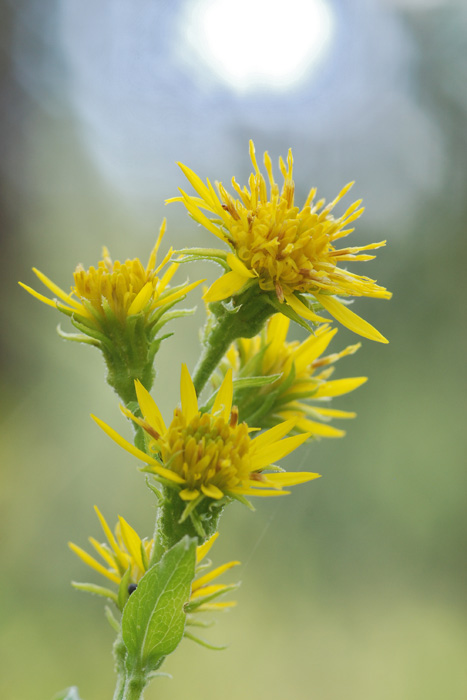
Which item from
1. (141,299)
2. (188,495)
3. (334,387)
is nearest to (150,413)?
(188,495)

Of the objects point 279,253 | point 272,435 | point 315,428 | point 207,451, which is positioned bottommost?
point 207,451

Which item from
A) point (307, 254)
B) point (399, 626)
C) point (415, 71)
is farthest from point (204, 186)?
point (415, 71)

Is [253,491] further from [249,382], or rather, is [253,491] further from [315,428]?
[315,428]

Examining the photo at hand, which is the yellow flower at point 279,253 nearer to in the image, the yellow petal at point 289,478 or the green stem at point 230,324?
the green stem at point 230,324

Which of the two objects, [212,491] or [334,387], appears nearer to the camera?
[212,491]

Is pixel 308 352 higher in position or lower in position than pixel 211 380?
higher

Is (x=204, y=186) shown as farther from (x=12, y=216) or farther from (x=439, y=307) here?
(x=12, y=216)

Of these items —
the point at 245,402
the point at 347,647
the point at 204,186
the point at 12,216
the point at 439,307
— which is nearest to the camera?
the point at 204,186
